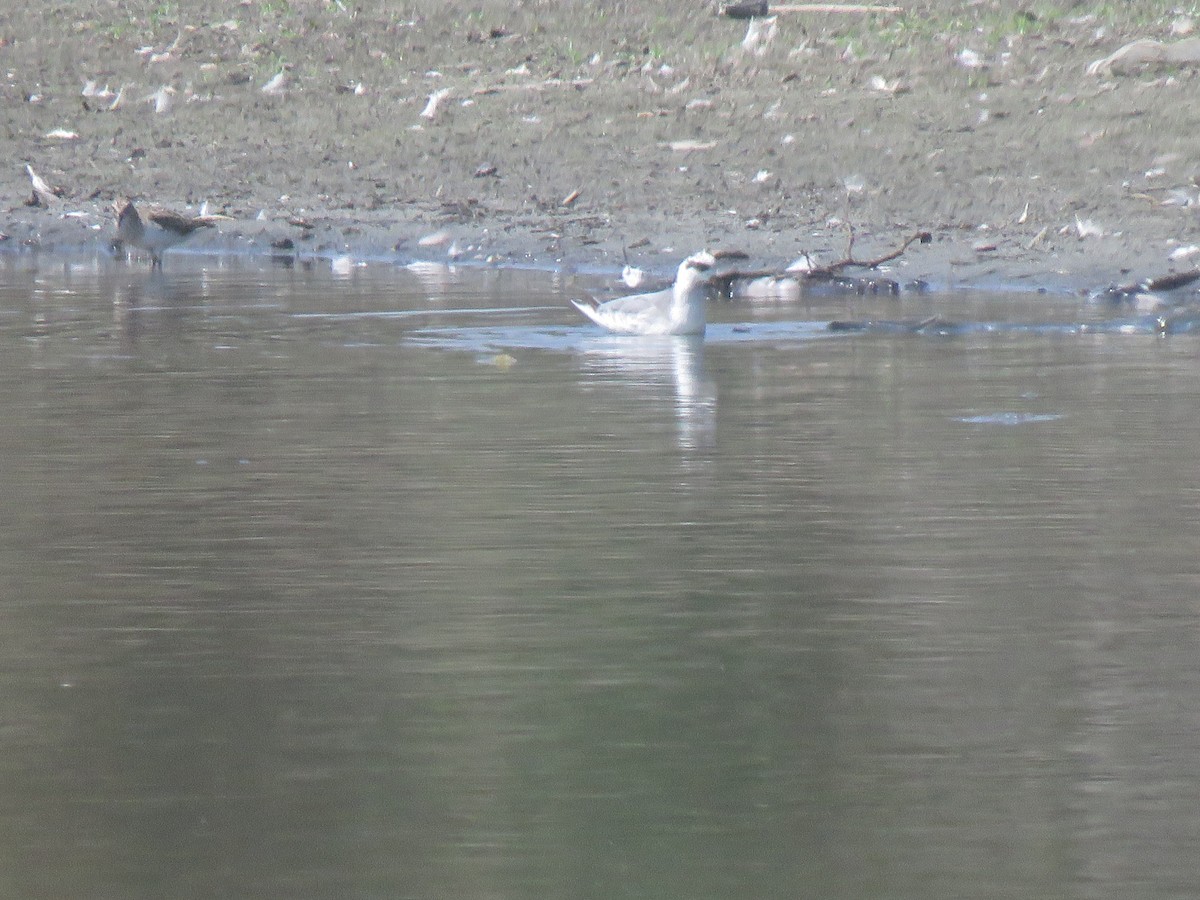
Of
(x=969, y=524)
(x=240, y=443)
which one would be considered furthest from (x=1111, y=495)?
(x=240, y=443)

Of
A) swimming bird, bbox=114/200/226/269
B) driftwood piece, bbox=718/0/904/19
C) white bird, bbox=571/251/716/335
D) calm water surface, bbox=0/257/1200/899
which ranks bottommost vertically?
calm water surface, bbox=0/257/1200/899

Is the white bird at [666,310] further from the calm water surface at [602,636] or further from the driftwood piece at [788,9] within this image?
the driftwood piece at [788,9]

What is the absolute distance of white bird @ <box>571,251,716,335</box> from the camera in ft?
33.7

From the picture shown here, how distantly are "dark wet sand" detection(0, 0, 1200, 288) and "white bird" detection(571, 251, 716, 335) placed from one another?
272 centimetres

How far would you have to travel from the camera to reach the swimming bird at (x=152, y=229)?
15.0 meters

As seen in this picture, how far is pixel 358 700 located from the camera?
4215 mm

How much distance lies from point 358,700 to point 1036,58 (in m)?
13.2

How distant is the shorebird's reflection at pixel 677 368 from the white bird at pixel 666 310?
47 millimetres

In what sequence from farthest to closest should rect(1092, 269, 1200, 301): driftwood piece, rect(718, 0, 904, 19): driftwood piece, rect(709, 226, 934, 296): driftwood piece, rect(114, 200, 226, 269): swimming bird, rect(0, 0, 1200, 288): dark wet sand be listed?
rect(718, 0, 904, 19): driftwood piece
rect(114, 200, 226, 269): swimming bird
rect(0, 0, 1200, 288): dark wet sand
rect(709, 226, 934, 296): driftwood piece
rect(1092, 269, 1200, 301): driftwood piece

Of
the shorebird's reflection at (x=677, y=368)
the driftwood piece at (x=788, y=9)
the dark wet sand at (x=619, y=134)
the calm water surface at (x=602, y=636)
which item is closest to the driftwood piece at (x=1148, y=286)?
the dark wet sand at (x=619, y=134)

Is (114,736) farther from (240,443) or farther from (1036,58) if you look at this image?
(1036,58)

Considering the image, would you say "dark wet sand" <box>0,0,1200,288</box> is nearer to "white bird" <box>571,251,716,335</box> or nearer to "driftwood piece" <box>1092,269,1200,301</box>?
"driftwood piece" <box>1092,269,1200,301</box>

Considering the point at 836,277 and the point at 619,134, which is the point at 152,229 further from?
the point at 836,277

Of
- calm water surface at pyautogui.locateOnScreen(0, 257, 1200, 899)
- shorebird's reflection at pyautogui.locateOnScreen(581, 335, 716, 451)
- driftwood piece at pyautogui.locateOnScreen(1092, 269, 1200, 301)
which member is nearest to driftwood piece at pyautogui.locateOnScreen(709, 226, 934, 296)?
driftwood piece at pyautogui.locateOnScreen(1092, 269, 1200, 301)
